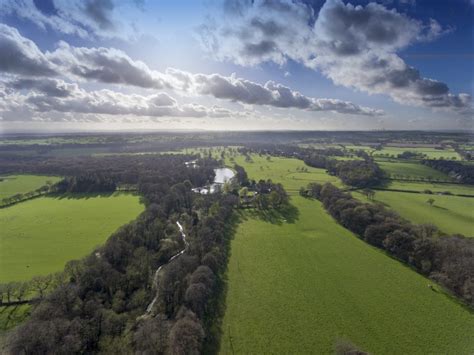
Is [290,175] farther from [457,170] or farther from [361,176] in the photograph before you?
[457,170]

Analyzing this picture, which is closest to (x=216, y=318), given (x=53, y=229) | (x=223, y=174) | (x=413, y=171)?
(x=53, y=229)

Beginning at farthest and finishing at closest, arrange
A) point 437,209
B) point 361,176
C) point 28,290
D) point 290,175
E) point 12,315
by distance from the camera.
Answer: point 290,175 → point 361,176 → point 437,209 → point 28,290 → point 12,315

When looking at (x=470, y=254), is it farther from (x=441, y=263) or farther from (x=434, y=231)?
(x=434, y=231)

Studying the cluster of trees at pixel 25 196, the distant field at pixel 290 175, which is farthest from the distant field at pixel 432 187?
the cluster of trees at pixel 25 196

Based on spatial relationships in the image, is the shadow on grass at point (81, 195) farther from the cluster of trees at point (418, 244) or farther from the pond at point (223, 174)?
the cluster of trees at point (418, 244)

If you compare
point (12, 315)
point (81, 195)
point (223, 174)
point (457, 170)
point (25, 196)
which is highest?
point (457, 170)

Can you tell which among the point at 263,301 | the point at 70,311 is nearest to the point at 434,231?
the point at 263,301
